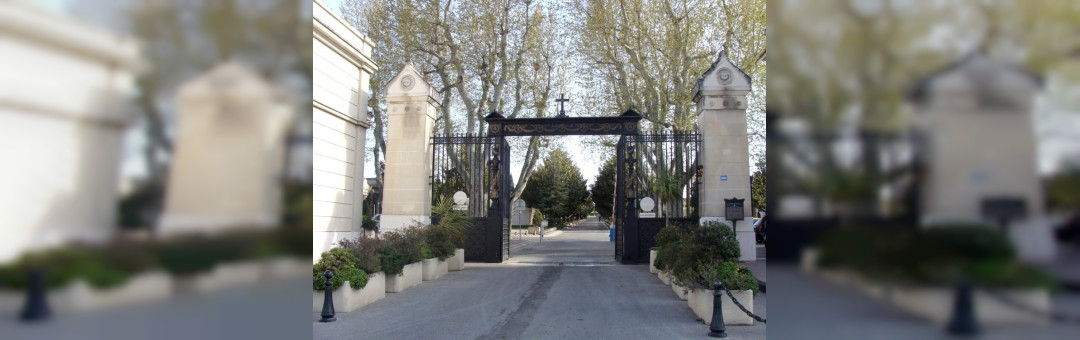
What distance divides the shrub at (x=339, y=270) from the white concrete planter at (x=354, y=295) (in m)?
0.10

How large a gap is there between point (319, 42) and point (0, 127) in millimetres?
1921

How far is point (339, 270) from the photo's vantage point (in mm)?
9211

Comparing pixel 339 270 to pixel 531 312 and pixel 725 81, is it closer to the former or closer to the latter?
pixel 531 312

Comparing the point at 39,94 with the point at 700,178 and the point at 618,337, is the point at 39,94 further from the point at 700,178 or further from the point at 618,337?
the point at 700,178

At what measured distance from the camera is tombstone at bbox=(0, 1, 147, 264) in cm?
98

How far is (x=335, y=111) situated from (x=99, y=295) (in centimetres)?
216

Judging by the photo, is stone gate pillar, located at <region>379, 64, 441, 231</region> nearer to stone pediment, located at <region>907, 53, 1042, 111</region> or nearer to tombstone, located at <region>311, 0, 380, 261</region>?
tombstone, located at <region>311, 0, 380, 261</region>

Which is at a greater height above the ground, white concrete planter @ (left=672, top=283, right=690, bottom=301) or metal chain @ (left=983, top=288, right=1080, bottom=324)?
metal chain @ (left=983, top=288, right=1080, bottom=324)

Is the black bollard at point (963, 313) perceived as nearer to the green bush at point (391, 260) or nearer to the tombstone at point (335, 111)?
the tombstone at point (335, 111)

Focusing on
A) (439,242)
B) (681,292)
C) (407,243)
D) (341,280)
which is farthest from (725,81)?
(341,280)

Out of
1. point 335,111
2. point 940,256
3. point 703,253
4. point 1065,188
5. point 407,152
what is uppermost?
point 407,152

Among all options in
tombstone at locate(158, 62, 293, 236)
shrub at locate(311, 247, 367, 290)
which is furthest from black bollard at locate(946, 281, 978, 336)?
shrub at locate(311, 247, 367, 290)

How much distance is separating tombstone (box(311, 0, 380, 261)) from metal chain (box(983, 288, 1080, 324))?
7.54 ft

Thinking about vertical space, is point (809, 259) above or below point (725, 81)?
below
